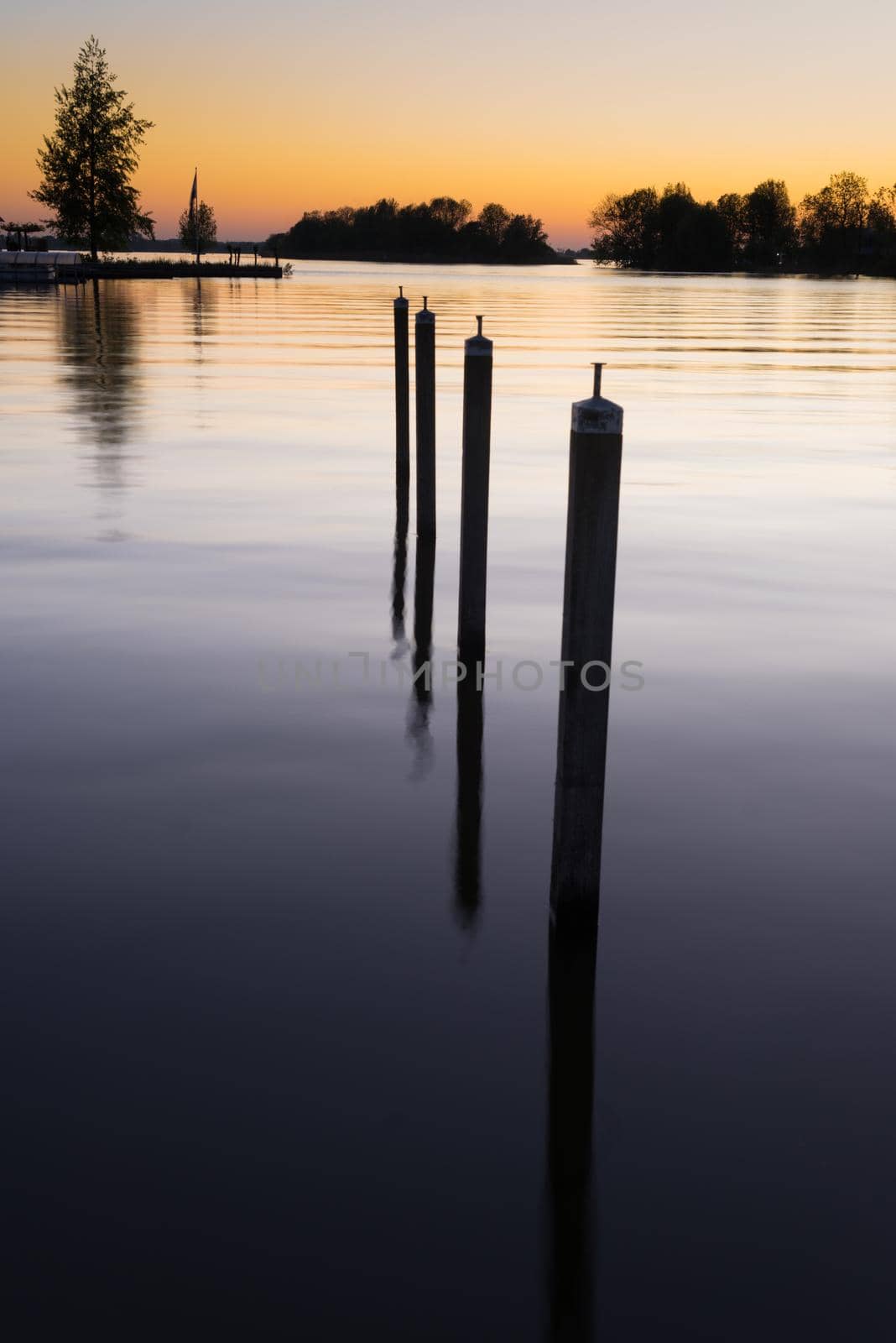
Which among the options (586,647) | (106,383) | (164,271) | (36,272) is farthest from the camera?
(164,271)

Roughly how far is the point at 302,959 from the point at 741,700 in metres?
4.46

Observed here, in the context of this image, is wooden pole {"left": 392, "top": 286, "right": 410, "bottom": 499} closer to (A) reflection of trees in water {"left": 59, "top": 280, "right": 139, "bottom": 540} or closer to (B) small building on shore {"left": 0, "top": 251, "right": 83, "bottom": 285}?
(A) reflection of trees in water {"left": 59, "top": 280, "right": 139, "bottom": 540}

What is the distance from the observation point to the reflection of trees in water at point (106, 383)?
56.7 feet

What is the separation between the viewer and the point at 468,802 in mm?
7152

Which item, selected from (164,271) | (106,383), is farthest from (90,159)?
(106,383)

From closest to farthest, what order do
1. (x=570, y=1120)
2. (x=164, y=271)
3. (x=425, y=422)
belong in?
1. (x=570, y=1120)
2. (x=425, y=422)
3. (x=164, y=271)

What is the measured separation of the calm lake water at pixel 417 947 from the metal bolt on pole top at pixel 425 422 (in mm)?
444

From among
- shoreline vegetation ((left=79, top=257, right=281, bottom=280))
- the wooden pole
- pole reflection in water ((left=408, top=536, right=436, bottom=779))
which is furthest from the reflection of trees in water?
shoreline vegetation ((left=79, top=257, right=281, bottom=280))

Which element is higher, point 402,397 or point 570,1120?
point 402,397

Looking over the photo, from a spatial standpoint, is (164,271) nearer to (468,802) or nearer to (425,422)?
(425,422)

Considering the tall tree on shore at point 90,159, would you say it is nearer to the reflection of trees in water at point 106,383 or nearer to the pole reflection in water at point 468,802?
the reflection of trees in water at point 106,383

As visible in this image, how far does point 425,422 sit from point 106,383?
17.4 meters

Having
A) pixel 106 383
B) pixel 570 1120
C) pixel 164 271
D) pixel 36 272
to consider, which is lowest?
pixel 570 1120

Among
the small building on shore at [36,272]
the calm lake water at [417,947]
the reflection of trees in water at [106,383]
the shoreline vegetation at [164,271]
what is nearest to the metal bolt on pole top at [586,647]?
the calm lake water at [417,947]
